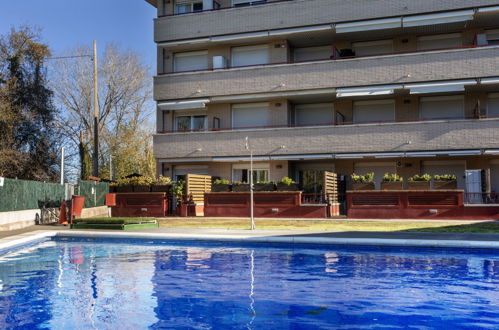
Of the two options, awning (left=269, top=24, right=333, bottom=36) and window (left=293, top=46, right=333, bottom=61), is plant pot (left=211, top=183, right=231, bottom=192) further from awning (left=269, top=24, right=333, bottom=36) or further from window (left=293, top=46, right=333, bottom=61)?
window (left=293, top=46, right=333, bottom=61)

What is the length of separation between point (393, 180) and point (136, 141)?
92.4ft

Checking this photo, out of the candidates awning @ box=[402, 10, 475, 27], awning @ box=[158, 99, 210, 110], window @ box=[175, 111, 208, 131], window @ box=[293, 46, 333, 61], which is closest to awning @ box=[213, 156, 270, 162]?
window @ box=[175, 111, 208, 131]

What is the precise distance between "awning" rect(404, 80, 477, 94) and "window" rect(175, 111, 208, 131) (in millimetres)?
11125

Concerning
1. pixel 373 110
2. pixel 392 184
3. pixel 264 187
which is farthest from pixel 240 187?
pixel 373 110

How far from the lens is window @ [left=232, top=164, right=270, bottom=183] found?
1113 inches

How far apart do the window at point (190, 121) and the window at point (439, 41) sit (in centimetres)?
1211

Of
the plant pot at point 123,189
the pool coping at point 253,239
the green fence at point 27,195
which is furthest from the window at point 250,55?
the pool coping at point 253,239

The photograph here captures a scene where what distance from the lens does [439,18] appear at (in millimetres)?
24688

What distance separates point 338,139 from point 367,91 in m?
2.69

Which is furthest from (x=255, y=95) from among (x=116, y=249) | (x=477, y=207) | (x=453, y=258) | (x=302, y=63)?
(x=453, y=258)

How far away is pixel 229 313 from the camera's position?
22.4 feet

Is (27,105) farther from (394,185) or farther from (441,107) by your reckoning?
(441,107)

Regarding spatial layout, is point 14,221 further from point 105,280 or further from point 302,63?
point 302,63

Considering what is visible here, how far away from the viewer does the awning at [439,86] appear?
24.3 metres
